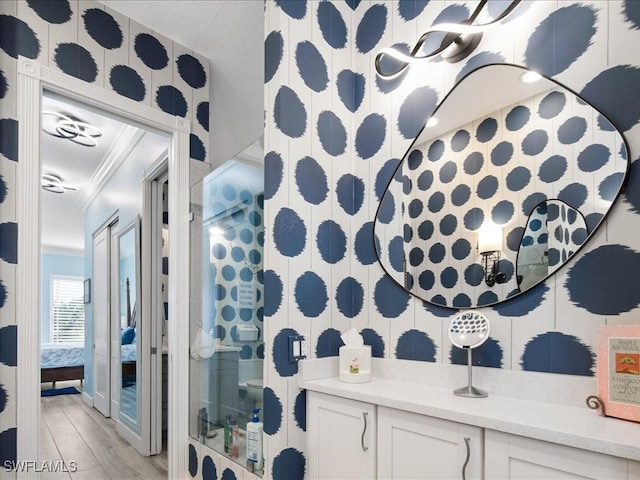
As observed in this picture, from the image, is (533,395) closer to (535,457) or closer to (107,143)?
(535,457)

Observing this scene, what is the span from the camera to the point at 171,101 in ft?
8.95

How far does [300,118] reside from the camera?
192cm

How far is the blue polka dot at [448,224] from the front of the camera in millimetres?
1688

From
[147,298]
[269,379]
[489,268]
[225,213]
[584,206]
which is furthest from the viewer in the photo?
[147,298]

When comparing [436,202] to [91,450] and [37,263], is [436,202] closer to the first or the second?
[37,263]

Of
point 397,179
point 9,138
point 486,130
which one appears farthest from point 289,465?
point 9,138

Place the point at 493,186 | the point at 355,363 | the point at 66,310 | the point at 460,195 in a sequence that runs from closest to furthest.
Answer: the point at 493,186, the point at 460,195, the point at 355,363, the point at 66,310

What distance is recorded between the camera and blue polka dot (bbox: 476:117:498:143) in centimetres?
158

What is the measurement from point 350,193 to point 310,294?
0.54m

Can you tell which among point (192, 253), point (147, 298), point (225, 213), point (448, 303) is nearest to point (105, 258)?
point (147, 298)

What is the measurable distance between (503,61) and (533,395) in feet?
3.89

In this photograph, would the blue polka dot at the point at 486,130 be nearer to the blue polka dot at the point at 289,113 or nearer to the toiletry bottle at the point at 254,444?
the blue polka dot at the point at 289,113

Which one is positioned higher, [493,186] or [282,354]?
[493,186]

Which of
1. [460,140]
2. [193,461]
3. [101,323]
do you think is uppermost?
[460,140]
